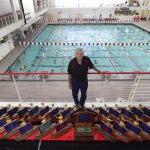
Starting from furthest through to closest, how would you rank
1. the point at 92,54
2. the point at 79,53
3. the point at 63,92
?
the point at 92,54
the point at 63,92
the point at 79,53

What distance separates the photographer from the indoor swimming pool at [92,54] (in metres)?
7.62

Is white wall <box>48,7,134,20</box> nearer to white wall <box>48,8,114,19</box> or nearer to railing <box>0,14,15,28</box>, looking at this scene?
white wall <box>48,8,114,19</box>

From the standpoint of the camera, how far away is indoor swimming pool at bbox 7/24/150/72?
762 centimetres

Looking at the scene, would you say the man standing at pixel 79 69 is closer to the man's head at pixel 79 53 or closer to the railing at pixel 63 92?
the man's head at pixel 79 53

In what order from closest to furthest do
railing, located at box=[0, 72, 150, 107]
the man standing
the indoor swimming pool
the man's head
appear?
the man's head
the man standing
railing, located at box=[0, 72, 150, 107]
the indoor swimming pool

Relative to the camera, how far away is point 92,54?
9.04m

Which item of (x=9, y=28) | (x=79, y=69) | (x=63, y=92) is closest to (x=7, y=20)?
(x=9, y=28)

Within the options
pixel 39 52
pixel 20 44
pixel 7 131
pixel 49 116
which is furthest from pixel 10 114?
pixel 20 44

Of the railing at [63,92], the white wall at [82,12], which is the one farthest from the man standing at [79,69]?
the white wall at [82,12]

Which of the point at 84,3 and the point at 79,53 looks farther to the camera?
the point at 84,3

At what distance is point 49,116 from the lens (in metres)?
2.53

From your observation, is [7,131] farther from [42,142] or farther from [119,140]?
[119,140]

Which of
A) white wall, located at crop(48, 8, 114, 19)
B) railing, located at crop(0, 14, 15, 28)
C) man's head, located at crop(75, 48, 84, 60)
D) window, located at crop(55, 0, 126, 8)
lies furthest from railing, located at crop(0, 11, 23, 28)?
window, located at crop(55, 0, 126, 8)

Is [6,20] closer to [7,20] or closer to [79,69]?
[7,20]
